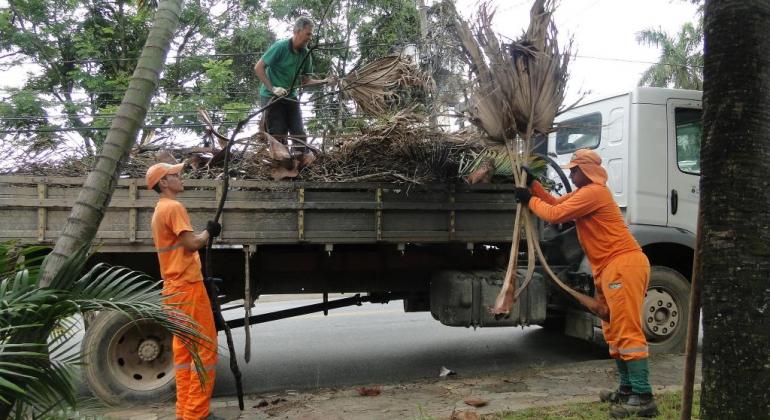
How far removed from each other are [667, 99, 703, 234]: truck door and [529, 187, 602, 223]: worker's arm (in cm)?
180

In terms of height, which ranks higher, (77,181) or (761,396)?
(77,181)

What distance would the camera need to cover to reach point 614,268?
12.8 ft

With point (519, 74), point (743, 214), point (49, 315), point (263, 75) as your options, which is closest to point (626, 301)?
point (743, 214)

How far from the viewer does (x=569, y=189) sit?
514 centimetres

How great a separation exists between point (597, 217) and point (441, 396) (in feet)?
5.94

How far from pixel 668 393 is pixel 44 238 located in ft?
15.2

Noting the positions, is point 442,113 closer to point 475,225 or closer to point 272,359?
point 475,225

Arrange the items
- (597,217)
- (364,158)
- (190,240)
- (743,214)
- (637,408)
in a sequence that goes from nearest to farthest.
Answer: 1. (743,214)
2. (637,408)
3. (190,240)
4. (597,217)
5. (364,158)

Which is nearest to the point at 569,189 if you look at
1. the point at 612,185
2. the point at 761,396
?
the point at 612,185

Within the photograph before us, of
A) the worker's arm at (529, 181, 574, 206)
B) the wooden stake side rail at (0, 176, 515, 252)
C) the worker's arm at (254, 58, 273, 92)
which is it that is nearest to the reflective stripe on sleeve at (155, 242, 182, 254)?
Result: the wooden stake side rail at (0, 176, 515, 252)

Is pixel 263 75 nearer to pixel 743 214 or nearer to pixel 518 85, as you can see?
pixel 518 85

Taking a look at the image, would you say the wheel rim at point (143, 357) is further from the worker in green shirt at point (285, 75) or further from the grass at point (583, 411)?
the grass at point (583, 411)

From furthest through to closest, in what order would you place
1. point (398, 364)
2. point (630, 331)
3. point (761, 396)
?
point (398, 364), point (630, 331), point (761, 396)

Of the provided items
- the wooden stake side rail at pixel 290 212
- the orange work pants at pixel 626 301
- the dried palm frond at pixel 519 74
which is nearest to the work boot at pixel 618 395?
the orange work pants at pixel 626 301
